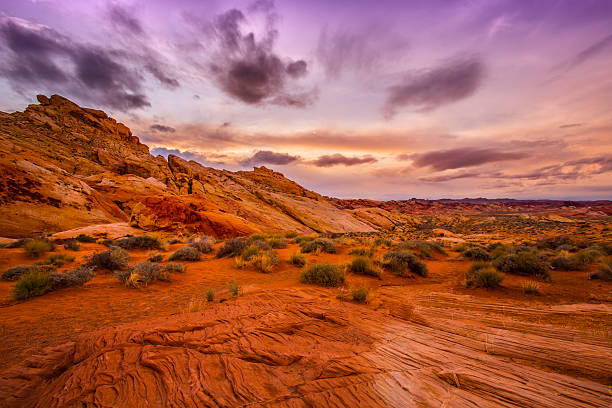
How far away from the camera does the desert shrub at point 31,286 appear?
16.5 ft

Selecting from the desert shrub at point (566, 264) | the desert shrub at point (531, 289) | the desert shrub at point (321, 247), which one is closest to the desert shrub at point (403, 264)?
the desert shrub at point (531, 289)

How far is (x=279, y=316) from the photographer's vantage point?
3.74 meters

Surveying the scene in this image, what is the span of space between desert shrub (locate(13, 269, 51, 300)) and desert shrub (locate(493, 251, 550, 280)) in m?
13.4

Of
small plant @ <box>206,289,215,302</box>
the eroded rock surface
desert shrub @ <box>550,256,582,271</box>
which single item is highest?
desert shrub @ <box>550,256,582,271</box>

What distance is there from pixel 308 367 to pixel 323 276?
4.01 m

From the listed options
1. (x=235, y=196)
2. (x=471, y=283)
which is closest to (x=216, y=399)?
(x=471, y=283)

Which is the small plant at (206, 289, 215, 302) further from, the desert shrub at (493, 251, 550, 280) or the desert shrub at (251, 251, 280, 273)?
the desert shrub at (493, 251, 550, 280)

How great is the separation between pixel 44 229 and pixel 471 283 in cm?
2293

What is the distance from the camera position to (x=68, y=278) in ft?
19.0

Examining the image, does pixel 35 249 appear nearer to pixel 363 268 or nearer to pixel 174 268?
pixel 174 268

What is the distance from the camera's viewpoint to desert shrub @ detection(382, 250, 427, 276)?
805 centimetres

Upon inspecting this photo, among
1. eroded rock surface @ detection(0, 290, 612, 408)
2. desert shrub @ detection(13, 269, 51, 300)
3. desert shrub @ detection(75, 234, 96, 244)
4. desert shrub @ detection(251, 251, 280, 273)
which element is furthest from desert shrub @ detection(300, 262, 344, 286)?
desert shrub @ detection(75, 234, 96, 244)

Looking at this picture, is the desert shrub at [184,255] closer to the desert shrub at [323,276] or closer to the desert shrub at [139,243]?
the desert shrub at [139,243]

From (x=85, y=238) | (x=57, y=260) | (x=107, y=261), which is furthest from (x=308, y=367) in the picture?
(x=85, y=238)
